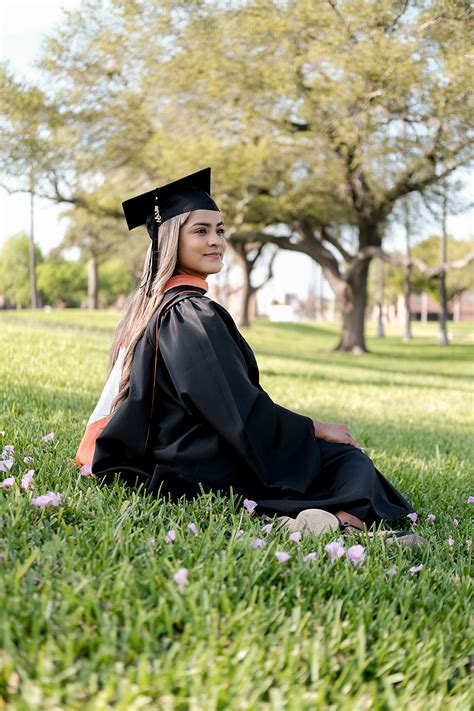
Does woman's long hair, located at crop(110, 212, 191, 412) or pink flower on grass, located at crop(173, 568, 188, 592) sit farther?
woman's long hair, located at crop(110, 212, 191, 412)

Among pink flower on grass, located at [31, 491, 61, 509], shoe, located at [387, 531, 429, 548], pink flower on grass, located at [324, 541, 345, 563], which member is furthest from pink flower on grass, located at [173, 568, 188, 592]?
shoe, located at [387, 531, 429, 548]

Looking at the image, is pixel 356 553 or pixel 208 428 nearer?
pixel 356 553

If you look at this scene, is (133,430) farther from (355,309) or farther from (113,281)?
(113,281)

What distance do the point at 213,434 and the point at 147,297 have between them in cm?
83

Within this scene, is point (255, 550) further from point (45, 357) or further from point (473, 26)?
point (473, 26)

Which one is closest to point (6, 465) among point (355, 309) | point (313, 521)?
point (313, 521)

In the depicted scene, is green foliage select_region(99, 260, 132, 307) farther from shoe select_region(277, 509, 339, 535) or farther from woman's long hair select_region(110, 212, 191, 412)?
shoe select_region(277, 509, 339, 535)

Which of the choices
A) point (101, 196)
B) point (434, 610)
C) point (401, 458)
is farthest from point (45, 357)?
point (101, 196)

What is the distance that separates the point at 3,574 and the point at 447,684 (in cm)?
129

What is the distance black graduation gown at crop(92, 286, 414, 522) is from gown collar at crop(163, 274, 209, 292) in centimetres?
21

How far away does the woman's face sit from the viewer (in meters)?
3.83

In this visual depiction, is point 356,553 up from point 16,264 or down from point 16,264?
down

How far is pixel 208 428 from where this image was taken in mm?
3447

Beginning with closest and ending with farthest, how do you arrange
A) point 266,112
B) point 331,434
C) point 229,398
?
point 229,398 → point 331,434 → point 266,112
